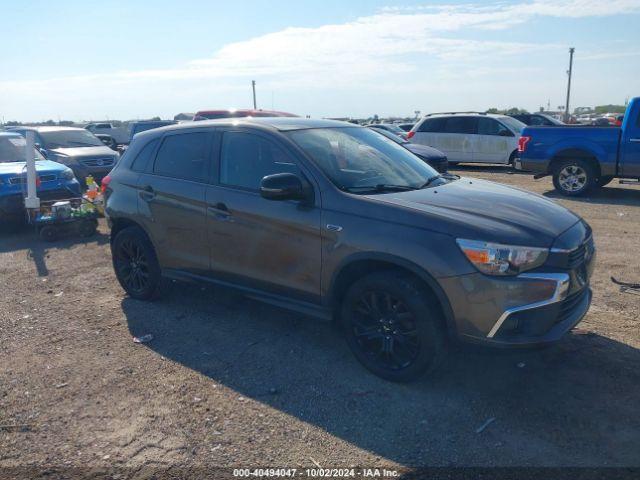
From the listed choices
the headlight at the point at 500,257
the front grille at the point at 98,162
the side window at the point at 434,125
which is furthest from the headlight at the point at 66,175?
the side window at the point at 434,125

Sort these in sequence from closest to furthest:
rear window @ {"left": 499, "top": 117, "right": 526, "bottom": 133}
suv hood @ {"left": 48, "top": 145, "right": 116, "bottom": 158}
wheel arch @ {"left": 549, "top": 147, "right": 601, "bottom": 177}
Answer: wheel arch @ {"left": 549, "top": 147, "right": 601, "bottom": 177}, suv hood @ {"left": 48, "top": 145, "right": 116, "bottom": 158}, rear window @ {"left": 499, "top": 117, "right": 526, "bottom": 133}

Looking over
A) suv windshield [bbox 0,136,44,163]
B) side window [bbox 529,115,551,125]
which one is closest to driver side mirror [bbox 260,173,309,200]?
Result: suv windshield [bbox 0,136,44,163]

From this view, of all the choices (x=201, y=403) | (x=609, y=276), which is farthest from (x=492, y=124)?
(x=201, y=403)

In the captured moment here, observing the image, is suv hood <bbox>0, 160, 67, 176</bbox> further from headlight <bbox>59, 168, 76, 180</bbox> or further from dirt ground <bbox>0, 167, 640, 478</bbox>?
dirt ground <bbox>0, 167, 640, 478</bbox>

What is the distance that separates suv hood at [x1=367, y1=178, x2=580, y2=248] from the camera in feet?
11.7

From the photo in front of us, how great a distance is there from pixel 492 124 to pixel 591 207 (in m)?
7.77

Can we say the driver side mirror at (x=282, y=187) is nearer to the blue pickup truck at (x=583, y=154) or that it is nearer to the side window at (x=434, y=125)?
the blue pickup truck at (x=583, y=154)

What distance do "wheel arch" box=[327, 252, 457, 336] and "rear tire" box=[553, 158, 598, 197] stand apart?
936cm

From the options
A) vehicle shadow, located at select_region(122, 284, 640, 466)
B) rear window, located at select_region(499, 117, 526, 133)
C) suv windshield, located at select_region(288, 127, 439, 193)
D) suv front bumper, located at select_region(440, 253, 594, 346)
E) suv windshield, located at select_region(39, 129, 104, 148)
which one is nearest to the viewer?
vehicle shadow, located at select_region(122, 284, 640, 466)

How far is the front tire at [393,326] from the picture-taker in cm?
372

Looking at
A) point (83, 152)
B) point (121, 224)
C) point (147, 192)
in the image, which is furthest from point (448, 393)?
point (83, 152)

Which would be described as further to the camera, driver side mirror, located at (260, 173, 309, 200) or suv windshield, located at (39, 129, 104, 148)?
suv windshield, located at (39, 129, 104, 148)

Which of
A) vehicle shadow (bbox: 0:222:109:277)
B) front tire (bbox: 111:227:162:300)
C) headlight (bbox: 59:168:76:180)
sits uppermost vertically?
headlight (bbox: 59:168:76:180)

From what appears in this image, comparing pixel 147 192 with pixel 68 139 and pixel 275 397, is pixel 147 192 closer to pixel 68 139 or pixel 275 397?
pixel 275 397
